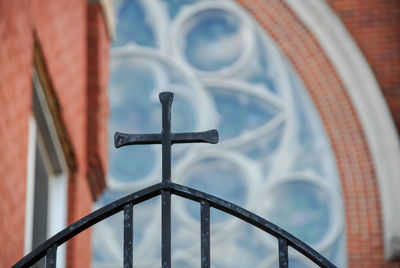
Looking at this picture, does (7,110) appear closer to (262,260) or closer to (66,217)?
(66,217)

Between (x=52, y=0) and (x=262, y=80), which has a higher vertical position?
(x=262, y=80)

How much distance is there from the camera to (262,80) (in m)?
13.9

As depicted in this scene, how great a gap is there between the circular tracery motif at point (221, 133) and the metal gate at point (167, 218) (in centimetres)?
948

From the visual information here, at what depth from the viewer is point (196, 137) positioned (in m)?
3.44

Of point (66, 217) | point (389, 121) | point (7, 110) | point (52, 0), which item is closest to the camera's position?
point (7, 110)

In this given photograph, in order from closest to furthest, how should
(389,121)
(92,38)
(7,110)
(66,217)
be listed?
(7,110), (66,217), (92,38), (389,121)

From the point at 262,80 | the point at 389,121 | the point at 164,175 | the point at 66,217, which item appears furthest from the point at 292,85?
the point at 164,175

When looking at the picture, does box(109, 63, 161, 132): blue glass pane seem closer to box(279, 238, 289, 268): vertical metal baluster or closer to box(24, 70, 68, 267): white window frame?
box(24, 70, 68, 267): white window frame

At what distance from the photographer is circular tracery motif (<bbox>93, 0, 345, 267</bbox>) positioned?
1319 cm

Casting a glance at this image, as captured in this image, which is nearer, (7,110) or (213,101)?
(7,110)

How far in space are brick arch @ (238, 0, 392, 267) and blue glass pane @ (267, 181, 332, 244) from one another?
1.81ft

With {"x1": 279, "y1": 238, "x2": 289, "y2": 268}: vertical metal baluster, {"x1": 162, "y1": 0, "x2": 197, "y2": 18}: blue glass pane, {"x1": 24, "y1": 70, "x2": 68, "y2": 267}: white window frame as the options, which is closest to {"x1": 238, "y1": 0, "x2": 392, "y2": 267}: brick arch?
{"x1": 162, "y1": 0, "x2": 197, "y2": 18}: blue glass pane

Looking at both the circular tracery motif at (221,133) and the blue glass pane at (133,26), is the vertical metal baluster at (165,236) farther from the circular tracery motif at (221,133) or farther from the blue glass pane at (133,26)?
the blue glass pane at (133,26)

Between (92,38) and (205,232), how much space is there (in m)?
4.83
